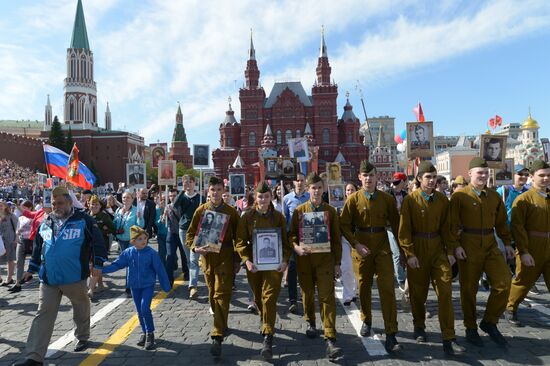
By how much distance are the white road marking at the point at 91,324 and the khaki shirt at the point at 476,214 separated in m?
5.16

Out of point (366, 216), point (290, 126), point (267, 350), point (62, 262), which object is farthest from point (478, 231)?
point (290, 126)

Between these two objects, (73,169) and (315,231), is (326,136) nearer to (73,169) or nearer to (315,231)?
(73,169)

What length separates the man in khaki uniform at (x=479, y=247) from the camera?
5.26 metres

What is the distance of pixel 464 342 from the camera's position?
17.4 ft

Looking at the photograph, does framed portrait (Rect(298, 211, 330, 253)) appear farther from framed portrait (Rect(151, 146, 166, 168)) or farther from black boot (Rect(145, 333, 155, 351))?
framed portrait (Rect(151, 146, 166, 168))

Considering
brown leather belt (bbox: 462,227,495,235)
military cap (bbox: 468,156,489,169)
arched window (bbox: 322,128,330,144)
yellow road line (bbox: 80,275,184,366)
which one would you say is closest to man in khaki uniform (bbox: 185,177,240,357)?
yellow road line (bbox: 80,275,184,366)

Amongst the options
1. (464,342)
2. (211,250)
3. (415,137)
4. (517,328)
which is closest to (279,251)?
(211,250)

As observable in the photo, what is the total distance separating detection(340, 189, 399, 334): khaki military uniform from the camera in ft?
17.6

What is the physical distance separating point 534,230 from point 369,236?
225cm

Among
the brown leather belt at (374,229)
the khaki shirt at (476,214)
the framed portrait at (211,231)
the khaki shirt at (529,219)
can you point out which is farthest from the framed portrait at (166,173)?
the khaki shirt at (529,219)

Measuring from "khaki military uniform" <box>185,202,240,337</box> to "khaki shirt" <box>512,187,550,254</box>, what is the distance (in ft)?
12.3

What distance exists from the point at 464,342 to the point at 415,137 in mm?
5345

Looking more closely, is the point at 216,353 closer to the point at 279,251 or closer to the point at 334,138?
the point at 279,251

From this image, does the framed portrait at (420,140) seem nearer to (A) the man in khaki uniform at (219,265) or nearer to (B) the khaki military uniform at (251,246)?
(B) the khaki military uniform at (251,246)
